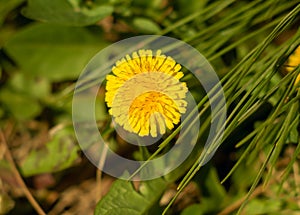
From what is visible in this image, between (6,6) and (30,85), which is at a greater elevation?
(6,6)

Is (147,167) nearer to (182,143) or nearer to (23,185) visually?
(182,143)

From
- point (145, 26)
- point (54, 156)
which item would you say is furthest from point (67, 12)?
point (54, 156)

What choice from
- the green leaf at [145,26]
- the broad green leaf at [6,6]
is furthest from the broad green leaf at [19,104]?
the green leaf at [145,26]

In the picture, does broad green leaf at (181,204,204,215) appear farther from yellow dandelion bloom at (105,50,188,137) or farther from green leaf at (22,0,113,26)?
green leaf at (22,0,113,26)

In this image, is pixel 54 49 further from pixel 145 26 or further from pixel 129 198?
pixel 129 198

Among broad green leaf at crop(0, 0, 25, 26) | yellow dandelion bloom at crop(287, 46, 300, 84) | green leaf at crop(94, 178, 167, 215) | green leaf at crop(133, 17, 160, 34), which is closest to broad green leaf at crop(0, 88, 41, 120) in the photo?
broad green leaf at crop(0, 0, 25, 26)

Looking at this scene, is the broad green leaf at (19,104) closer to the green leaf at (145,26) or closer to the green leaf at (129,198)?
the green leaf at (145,26)

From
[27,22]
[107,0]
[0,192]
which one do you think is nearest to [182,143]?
[107,0]
